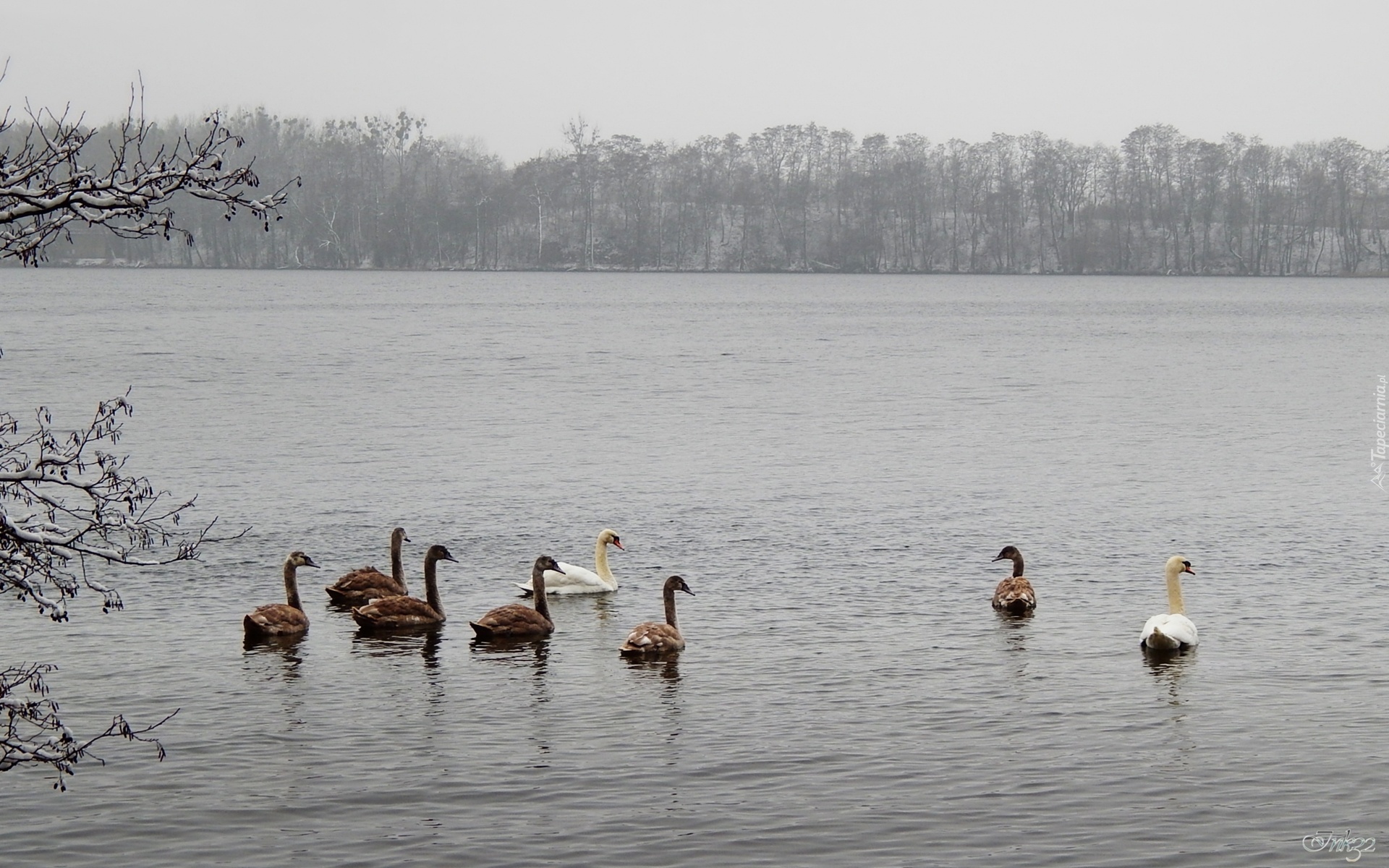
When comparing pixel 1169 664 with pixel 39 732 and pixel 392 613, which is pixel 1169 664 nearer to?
pixel 392 613

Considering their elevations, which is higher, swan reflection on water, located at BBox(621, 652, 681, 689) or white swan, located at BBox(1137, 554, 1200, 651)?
white swan, located at BBox(1137, 554, 1200, 651)

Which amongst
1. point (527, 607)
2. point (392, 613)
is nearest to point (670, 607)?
point (527, 607)

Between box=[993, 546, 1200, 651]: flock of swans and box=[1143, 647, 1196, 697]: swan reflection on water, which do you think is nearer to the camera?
box=[1143, 647, 1196, 697]: swan reflection on water

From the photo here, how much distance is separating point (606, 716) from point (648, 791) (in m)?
2.28

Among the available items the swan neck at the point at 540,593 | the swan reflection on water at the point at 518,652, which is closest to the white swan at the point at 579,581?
the swan neck at the point at 540,593

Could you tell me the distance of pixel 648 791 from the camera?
A: 13.6m

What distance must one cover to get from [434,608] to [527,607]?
4.14 feet

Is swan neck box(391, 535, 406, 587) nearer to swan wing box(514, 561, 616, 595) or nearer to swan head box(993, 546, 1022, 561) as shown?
swan wing box(514, 561, 616, 595)

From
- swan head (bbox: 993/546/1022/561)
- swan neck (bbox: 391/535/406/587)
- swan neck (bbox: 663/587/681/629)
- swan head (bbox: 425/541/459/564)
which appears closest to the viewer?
swan neck (bbox: 663/587/681/629)

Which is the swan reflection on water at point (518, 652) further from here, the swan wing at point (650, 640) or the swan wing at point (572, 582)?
the swan wing at point (572, 582)

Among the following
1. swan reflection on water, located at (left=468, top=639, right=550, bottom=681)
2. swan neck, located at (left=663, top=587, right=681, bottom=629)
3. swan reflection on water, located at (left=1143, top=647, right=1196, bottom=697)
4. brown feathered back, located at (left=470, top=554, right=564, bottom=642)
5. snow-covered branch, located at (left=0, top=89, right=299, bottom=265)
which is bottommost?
swan reflection on water, located at (left=468, top=639, right=550, bottom=681)

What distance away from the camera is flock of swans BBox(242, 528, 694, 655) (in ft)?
60.4

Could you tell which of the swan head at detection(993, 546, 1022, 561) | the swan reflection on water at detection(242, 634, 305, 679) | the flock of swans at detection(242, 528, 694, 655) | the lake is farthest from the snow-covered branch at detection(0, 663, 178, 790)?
the swan head at detection(993, 546, 1022, 561)

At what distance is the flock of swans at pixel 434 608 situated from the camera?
60.4ft
